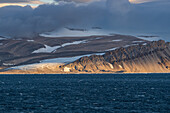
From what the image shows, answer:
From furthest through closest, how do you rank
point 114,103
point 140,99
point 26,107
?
1. point 140,99
2. point 114,103
3. point 26,107

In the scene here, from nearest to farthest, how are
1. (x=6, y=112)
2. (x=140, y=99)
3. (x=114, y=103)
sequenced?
(x=6, y=112)
(x=114, y=103)
(x=140, y=99)

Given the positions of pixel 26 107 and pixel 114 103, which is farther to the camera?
pixel 114 103

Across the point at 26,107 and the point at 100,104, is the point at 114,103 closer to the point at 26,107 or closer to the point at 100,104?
the point at 100,104

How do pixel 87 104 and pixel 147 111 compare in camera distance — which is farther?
pixel 87 104

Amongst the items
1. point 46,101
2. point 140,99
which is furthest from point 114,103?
point 46,101

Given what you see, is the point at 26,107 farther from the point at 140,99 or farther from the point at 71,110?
the point at 140,99

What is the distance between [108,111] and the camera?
2253 inches

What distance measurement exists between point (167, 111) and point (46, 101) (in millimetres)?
23575

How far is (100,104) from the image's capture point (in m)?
65.2

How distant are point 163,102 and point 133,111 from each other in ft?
42.2

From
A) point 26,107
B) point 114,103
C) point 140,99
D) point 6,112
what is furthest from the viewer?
point 140,99

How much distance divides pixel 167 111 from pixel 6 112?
81.9 ft

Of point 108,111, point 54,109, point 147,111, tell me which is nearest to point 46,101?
point 54,109

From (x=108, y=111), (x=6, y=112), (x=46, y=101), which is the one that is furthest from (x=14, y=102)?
(x=108, y=111)
